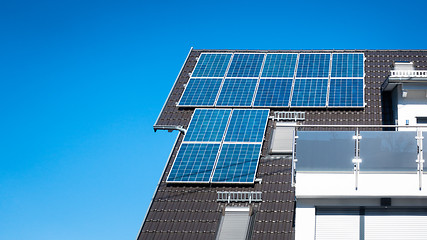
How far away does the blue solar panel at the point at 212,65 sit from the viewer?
32.5 m

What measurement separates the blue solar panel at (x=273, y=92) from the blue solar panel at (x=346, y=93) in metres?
1.86

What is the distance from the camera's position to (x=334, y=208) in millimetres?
17109

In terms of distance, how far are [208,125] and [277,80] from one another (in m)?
4.69

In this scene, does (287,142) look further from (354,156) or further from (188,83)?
(354,156)

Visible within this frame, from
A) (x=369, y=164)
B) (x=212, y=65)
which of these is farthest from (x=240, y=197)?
(x=212, y=65)

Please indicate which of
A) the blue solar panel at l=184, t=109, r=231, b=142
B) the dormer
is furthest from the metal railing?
the dormer

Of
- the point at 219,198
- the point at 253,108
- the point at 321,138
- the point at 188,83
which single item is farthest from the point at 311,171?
the point at 188,83

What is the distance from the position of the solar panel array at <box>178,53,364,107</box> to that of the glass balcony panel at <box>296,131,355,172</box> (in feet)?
38.1

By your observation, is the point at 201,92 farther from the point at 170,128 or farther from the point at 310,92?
the point at 310,92

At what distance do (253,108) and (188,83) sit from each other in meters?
3.94

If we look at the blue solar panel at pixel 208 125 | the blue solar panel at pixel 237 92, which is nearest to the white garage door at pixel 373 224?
the blue solar panel at pixel 208 125

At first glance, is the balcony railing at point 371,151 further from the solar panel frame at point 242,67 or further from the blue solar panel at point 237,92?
the solar panel frame at point 242,67

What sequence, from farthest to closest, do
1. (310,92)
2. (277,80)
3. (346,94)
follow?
1. (277,80)
2. (310,92)
3. (346,94)

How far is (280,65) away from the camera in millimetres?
32500
